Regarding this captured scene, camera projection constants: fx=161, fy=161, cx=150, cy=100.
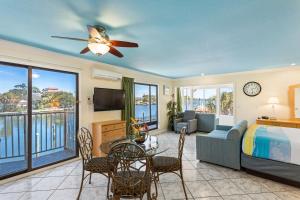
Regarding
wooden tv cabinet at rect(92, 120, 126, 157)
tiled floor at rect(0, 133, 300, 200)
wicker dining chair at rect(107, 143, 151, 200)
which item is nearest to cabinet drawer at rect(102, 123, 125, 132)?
wooden tv cabinet at rect(92, 120, 126, 157)

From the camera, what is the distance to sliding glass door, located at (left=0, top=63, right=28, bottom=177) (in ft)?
10.0

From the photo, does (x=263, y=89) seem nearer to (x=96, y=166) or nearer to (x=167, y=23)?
(x=167, y=23)

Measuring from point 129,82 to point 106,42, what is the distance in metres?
2.99

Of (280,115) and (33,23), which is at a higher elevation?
(33,23)

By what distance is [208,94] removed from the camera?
23.7 feet

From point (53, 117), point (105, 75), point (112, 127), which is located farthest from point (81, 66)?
point (112, 127)

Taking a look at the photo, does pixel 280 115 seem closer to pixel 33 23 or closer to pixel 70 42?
pixel 70 42

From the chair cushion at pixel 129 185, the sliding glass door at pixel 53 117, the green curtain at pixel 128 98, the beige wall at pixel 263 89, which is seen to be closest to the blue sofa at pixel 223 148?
the chair cushion at pixel 129 185

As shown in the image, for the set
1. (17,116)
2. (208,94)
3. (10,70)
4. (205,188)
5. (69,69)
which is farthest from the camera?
(208,94)

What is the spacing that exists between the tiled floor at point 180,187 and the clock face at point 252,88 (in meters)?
3.47

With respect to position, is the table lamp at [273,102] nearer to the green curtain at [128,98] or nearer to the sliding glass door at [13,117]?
the green curtain at [128,98]

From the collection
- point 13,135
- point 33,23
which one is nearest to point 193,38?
point 33,23

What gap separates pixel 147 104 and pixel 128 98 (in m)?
1.47

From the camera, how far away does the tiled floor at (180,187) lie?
2.32m
